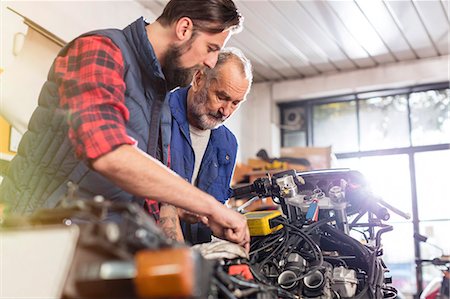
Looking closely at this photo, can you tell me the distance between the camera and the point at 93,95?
1.01 m

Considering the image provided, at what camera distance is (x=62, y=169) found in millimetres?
1150

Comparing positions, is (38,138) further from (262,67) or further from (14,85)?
(262,67)

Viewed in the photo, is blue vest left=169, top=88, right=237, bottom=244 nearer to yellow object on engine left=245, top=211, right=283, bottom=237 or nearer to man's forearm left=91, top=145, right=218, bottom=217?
yellow object on engine left=245, top=211, right=283, bottom=237

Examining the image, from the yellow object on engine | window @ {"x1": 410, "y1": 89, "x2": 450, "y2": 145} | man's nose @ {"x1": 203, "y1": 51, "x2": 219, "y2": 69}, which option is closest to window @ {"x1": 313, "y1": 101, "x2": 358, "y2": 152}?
window @ {"x1": 410, "y1": 89, "x2": 450, "y2": 145}

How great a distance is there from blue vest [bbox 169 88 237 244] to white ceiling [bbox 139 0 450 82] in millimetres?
2544

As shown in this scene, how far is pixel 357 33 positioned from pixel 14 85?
10.7ft

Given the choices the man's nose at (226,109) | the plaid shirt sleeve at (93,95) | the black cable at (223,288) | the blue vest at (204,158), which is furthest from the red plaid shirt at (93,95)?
the man's nose at (226,109)

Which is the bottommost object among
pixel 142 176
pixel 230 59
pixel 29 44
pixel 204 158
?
pixel 142 176

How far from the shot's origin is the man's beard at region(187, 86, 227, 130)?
77.2 inches

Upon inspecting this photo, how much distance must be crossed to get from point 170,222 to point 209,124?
638mm

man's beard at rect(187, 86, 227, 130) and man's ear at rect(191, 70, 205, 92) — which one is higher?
man's ear at rect(191, 70, 205, 92)

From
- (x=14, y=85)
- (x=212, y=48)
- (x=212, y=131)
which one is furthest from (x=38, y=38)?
(x=212, y=48)

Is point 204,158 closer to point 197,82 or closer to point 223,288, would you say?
point 197,82

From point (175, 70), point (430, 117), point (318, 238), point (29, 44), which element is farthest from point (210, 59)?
point (430, 117)
